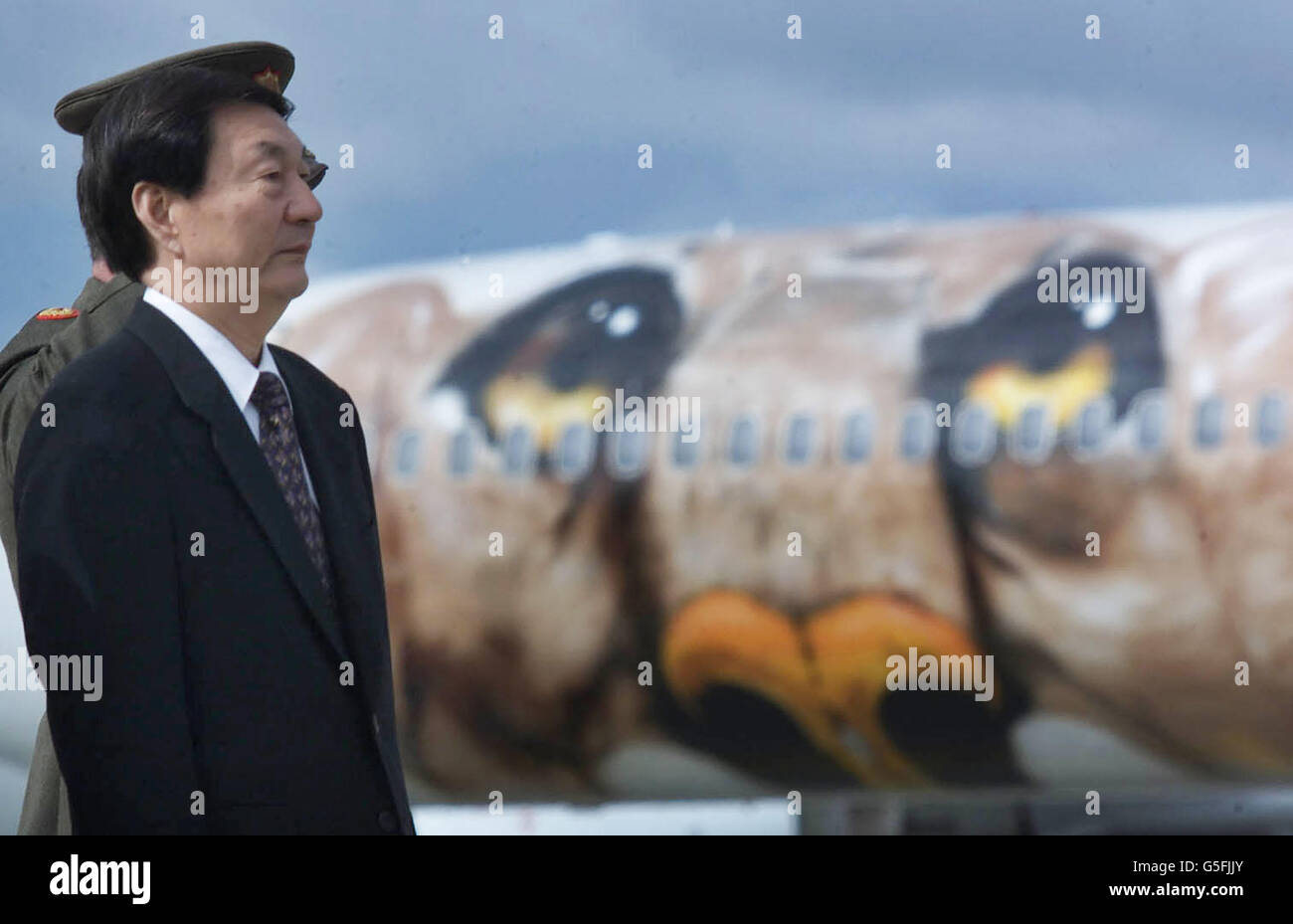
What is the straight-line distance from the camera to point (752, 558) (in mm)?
7699

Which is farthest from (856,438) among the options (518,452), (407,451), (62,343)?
(62,343)

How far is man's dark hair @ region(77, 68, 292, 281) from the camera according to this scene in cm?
290

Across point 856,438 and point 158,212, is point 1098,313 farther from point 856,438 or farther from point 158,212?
point 158,212

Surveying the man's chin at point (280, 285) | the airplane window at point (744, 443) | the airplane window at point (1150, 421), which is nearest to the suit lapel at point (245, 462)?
the man's chin at point (280, 285)

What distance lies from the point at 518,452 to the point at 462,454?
0.33 meters

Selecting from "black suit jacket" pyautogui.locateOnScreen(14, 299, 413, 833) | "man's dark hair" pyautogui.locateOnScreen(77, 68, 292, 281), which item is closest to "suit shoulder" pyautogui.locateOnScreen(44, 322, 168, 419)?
"black suit jacket" pyautogui.locateOnScreen(14, 299, 413, 833)

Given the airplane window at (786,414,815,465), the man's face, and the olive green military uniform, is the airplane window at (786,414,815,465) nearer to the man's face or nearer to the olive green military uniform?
the olive green military uniform

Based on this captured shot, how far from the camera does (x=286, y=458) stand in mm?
2885

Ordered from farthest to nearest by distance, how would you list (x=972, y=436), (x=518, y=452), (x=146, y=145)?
1. (x=518, y=452)
2. (x=972, y=436)
3. (x=146, y=145)
